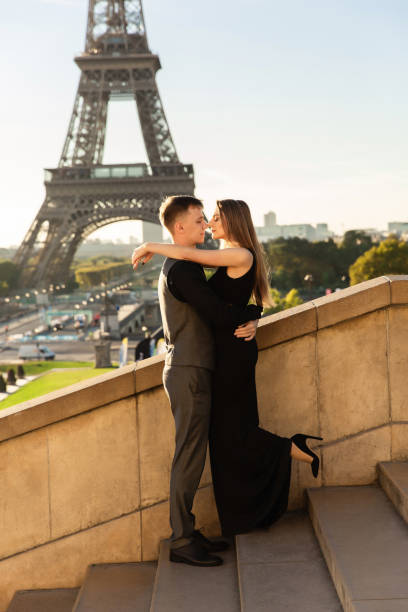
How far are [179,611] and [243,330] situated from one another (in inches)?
58.2

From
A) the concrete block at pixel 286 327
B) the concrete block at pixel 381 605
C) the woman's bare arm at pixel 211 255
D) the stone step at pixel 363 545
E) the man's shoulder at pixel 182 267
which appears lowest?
the concrete block at pixel 381 605

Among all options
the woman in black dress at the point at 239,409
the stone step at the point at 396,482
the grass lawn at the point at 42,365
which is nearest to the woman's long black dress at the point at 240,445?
the woman in black dress at the point at 239,409

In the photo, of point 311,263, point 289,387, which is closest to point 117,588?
point 289,387

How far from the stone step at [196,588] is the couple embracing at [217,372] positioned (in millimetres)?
71

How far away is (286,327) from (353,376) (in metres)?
0.57

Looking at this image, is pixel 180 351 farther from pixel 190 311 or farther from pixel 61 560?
pixel 61 560

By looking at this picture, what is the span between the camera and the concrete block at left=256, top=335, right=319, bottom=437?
4.43 m

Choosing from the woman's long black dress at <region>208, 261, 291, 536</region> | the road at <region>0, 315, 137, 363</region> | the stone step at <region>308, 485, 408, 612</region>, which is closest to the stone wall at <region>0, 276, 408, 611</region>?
the stone step at <region>308, 485, 408, 612</region>

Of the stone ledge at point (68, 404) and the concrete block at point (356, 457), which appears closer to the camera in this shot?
the stone ledge at point (68, 404)

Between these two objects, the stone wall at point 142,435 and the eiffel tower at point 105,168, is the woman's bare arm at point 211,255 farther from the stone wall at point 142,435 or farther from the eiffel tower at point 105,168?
the eiffel tower at point 105,168

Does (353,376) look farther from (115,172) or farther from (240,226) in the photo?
(115,172)

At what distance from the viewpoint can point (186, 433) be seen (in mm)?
3812

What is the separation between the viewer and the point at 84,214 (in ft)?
193

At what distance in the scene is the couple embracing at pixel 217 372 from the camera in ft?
12.1
